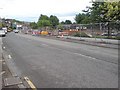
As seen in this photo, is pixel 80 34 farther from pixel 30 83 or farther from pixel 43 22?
pixel 43 22

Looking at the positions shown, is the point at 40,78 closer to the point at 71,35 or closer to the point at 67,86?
the point at 67,86

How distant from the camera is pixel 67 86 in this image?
8.05 meters

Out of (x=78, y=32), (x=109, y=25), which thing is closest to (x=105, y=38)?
(x=109, y=25)

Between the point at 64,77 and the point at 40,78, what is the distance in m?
0.86

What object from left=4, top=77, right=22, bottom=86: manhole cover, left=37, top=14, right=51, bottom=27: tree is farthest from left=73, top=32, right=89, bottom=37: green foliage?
left=37, top=14, right=51, bottom=27: tree

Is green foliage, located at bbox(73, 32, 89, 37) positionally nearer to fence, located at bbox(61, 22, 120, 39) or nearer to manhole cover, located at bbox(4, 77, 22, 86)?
fence, located at bbox(61, 22, 120, 39)

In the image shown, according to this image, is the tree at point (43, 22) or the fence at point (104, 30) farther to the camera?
the tree at point (43, 22)

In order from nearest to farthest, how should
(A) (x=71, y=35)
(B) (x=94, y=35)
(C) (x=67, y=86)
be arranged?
(C) (x=67, y=86), (B) (x=94, y=35), (A) (x=71, y=35)

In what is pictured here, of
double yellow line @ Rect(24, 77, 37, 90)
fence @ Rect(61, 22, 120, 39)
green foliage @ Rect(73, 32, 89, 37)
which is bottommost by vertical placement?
green foliage @ Rect(73, 32, 89, 37)

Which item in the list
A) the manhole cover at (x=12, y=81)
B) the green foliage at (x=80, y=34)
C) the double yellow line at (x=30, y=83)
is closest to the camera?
the double yellow line at (x=30, y=83)

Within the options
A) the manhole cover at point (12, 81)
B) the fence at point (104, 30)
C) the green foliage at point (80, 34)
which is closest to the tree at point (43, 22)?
the green foliage at point (80, 34)

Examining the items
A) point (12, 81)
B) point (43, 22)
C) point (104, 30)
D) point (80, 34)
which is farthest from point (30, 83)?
point (43, 22)

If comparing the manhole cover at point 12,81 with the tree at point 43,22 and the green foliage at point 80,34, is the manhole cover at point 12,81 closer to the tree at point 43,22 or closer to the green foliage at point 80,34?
the green foliage at point 80,34

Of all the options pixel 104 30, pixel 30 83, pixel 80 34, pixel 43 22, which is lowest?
pixel 80 34
